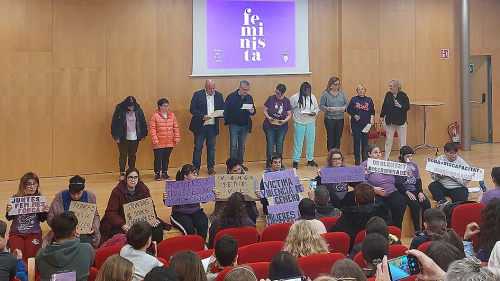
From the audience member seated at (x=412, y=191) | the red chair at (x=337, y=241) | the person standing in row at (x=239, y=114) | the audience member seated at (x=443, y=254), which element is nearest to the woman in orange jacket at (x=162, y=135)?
the person standing in row at (x=239, y=114)

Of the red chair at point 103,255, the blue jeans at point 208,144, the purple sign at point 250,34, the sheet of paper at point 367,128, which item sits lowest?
the red chair at point 103,255

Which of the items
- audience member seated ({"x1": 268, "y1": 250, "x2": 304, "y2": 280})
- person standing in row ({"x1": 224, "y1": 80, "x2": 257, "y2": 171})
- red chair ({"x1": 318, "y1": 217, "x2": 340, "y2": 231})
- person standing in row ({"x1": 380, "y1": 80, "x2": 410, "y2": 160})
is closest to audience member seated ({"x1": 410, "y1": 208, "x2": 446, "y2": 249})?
red chair ({"x1": 318, "y1": 217, "x2": 340, "y2": 231})

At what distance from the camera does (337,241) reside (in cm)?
589

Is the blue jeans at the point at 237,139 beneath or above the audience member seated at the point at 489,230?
above

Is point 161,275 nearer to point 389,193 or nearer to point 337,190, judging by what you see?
point 337,190

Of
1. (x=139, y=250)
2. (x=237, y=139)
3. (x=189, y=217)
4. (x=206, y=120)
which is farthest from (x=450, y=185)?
(x=139, y=250)

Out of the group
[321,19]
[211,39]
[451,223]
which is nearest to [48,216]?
[451,223]

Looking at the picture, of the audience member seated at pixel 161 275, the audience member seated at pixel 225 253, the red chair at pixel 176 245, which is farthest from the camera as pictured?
the red chair at pixel 176 245

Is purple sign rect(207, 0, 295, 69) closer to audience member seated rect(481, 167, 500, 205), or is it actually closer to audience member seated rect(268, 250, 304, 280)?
audience member seated rect(481, 167, 500, 205)

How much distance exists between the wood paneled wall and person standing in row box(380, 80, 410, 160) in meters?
1.01

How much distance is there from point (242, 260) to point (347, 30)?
8.44m

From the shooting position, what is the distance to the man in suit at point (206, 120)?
11031 millimetres

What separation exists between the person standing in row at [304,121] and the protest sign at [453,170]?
3269 millimetres

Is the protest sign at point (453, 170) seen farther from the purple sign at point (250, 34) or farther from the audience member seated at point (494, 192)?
the purple sign at point (250, 34)
